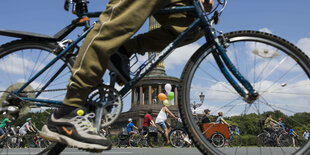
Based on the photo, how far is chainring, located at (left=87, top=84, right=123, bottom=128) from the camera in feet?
7.69

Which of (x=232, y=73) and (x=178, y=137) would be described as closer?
(x=232, y=73)

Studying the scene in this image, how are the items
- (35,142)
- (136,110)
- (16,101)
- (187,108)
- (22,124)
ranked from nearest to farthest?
1. (187,108)
2. (16,101)
3. (22,124)
4. (35,142)
5. (136,110)

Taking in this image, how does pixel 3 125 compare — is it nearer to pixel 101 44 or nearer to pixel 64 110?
pixel 64 110

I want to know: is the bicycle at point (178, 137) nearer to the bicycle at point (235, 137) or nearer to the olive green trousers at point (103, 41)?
the bicycle at point (235, 137)

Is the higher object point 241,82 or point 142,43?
point 142,43

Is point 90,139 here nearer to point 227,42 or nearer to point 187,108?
point 187,108

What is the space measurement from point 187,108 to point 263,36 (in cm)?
84

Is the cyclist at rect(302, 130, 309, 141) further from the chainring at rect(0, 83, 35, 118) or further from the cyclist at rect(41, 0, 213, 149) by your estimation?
the chainring at rect(0, 83, 35, 118)

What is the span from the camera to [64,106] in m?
2.16

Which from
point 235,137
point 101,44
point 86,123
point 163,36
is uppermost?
point 163,36

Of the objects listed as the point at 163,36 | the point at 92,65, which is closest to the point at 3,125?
the point at 92,65

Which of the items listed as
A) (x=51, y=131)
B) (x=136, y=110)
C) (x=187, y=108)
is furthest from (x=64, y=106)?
(x=136, y=110)

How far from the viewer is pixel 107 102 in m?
2.37

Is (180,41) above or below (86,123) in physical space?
above
